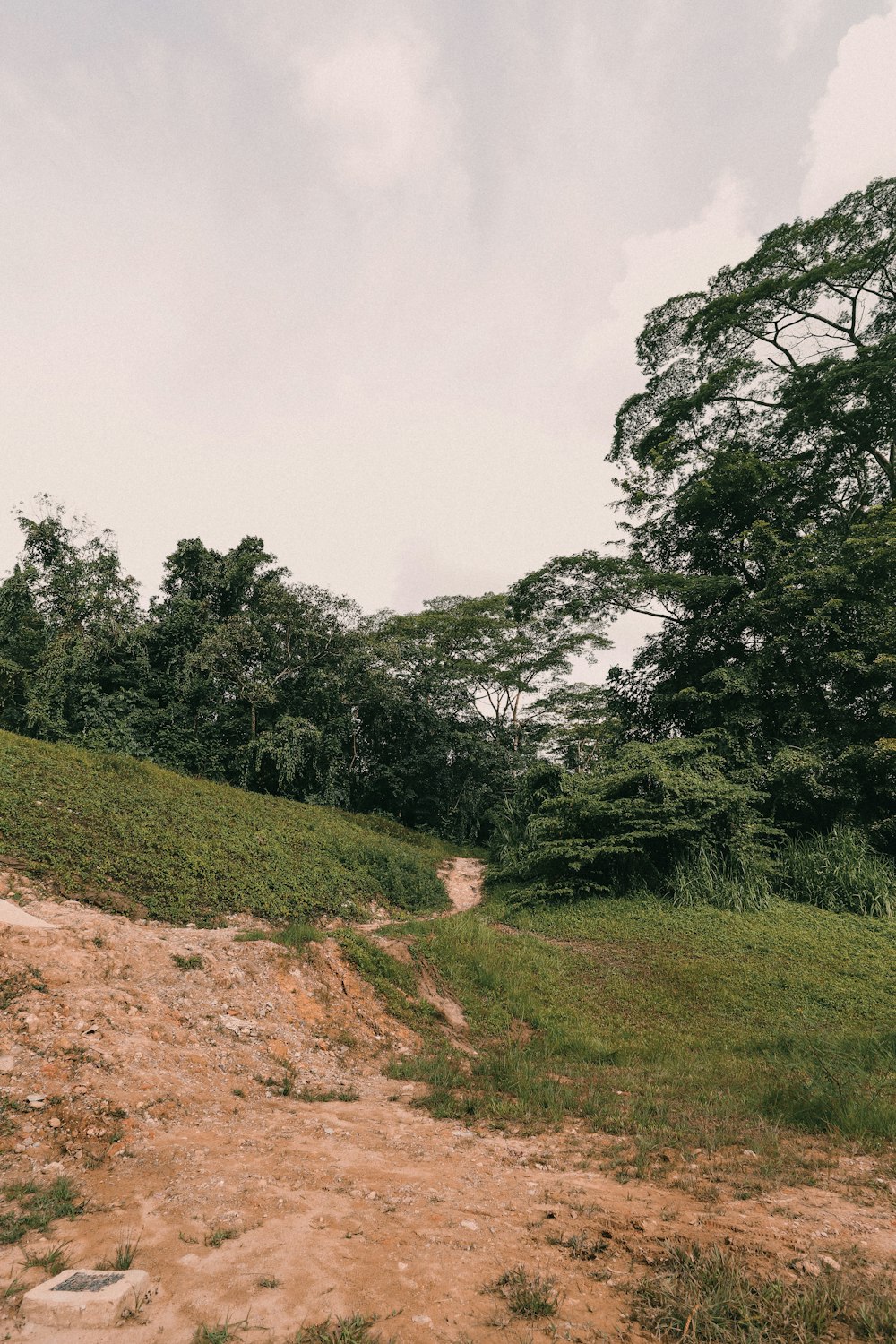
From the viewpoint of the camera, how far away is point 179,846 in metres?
11.0

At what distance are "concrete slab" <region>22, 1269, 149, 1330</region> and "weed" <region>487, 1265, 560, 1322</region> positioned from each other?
4.77 feet

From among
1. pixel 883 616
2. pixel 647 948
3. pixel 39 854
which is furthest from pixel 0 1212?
pixel 883 616

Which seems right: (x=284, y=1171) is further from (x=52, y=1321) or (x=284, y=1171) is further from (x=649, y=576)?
(x=649, y=576)

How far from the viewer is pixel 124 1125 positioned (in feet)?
12.7

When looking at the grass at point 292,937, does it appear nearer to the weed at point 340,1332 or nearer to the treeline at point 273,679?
the weed at point 340,1332

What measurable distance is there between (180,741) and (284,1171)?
63.0 ft

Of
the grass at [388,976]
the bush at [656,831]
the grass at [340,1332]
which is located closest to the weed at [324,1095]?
the grass at [388,976]

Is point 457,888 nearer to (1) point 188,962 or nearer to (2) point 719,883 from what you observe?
(2) point 719,883

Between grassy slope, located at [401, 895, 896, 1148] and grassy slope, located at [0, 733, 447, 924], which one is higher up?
grassy slope, located at [0, 733, 447, 924]

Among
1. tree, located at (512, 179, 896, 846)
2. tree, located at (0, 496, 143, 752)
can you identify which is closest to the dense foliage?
tree, located at (512, 179, 896, 846)

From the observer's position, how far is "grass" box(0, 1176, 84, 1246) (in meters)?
→ 2.75

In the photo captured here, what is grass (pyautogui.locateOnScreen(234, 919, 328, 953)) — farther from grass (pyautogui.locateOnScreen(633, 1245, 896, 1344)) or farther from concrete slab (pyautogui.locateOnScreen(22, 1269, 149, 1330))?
grass (pyautogui.locateOnScreen(633, 1245, 896, 1344))

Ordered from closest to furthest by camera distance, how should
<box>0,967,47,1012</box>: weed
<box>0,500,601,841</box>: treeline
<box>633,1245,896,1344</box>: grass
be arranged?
<box>633,1245,896,1344</box>: grass
<box>0,967,47,1012</box>: weed
<box>0,500,601,841</box>: treeline

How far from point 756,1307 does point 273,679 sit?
21.4 m
